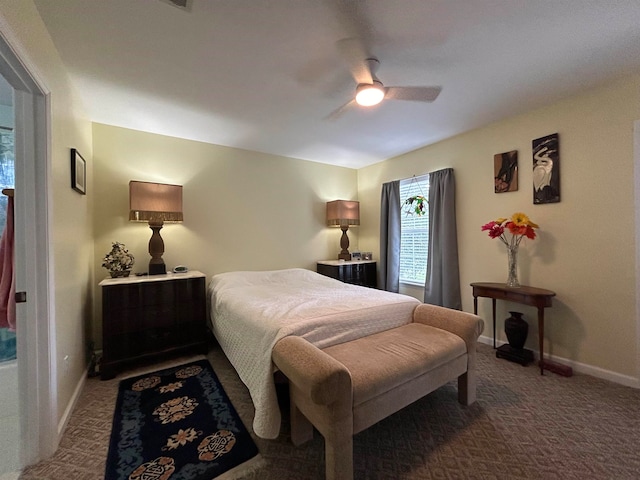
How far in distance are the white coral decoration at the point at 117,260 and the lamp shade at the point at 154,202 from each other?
1.17ft

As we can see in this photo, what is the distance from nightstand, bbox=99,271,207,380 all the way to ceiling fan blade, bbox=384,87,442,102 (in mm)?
2560

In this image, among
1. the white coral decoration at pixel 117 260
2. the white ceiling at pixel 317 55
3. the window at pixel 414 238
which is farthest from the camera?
the window at pixel 414 238

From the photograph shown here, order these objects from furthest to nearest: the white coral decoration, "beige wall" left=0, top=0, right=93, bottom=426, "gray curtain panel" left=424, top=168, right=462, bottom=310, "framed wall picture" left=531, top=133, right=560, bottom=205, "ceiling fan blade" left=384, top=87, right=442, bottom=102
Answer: "gray curtain panel" left=424, top=168, right=462, bottom=310 < the white coral decoration < "framed wall picture" left=531, top=133, right=560, bottom=205 < "ceiling fan blade" left=384, top=87, right=442, bottom=102 < "beige wall" left=0, top=0, right=93, bottom=426

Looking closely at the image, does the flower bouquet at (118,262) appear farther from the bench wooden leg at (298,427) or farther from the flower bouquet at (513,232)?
the flower bouquet at (513,232)

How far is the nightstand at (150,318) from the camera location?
2.40 meters

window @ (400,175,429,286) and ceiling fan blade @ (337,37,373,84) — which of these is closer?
ceiling fan blade @ (337,37,373,84)

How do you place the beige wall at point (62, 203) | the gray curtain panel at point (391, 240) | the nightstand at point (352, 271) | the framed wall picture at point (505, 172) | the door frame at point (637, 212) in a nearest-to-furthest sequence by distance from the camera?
the beige wall at point (62, 203) < the door frame at point (637, 212) < the framed wall picture at point (505, 172) < the nightstand at point (352, 271) < the gray curtain panel at point (391, 240)

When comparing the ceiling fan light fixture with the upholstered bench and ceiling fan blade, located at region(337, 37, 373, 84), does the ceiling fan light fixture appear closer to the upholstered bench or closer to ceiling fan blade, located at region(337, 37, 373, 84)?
ceiling fan blade, located at region(337, 37, 373, 84)

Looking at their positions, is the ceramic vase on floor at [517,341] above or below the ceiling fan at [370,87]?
below

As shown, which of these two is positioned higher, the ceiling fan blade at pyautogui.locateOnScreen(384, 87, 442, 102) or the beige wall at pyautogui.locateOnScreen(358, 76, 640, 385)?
the ceiling fan blade at pyautogui.locateOnScreen(384, 87, 442, 102)

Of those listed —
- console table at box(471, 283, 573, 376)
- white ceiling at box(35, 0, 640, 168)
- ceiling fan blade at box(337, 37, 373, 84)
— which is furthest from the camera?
console table at box(471, 283, 573, 376)

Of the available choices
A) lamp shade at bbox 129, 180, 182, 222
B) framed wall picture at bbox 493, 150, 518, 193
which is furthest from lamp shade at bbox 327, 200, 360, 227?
lamp shade at bbox 129, 180, 182, 222

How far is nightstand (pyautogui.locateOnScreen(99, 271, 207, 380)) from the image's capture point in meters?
2.40

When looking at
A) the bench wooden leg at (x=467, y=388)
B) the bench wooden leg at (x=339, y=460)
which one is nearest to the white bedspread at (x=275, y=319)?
the bench wooden leg at (x=339, y=460)
